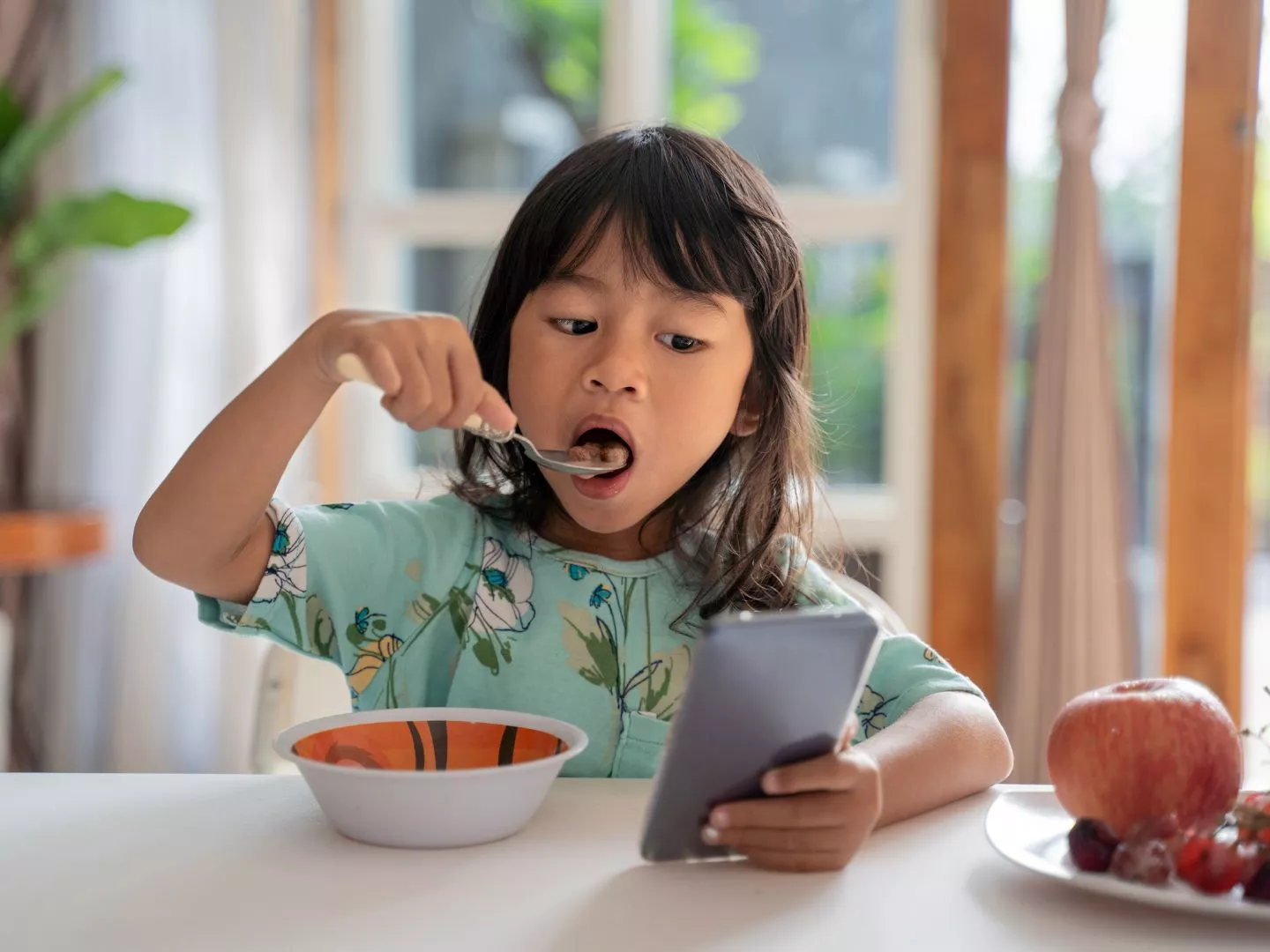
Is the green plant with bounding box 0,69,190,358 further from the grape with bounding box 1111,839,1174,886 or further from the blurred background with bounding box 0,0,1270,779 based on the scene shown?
the grape with bounding box 1111,839,1174,886

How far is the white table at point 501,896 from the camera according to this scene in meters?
0.59

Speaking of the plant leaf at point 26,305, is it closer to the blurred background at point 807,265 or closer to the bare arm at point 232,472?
the blurred background at point 807,265

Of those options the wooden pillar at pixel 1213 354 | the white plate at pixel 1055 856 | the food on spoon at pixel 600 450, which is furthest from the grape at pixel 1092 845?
the wooden pillar at pixel 1213 354

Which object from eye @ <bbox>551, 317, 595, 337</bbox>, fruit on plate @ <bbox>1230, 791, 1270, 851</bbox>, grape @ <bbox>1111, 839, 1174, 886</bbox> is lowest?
grape @ <bbox>1111, 839, 1174, 886</bbox>

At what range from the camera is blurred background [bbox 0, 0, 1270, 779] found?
2.37 m

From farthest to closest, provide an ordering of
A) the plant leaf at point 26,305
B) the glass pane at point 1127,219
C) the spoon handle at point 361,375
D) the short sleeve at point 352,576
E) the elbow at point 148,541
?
the glass pane at point 1127,219, the plant leaf at point 26,305, the short sleeve at point 352,576, the elbow at point 148,541, the spoon handle at point 361,375

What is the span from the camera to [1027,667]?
2393mm

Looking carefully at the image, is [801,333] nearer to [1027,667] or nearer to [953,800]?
[953,800]

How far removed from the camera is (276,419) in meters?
0.88

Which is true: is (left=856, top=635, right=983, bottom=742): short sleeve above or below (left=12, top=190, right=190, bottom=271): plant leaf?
below

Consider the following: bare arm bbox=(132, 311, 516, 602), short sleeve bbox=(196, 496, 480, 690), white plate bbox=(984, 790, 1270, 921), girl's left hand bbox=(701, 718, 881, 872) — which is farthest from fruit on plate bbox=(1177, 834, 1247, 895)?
short sleeve bbox=(196, 496, 480, 690)

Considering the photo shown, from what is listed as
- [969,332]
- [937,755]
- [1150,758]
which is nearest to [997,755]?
[937,755]

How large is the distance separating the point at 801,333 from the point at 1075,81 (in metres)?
1.39

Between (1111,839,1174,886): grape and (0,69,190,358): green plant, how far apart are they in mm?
1941
